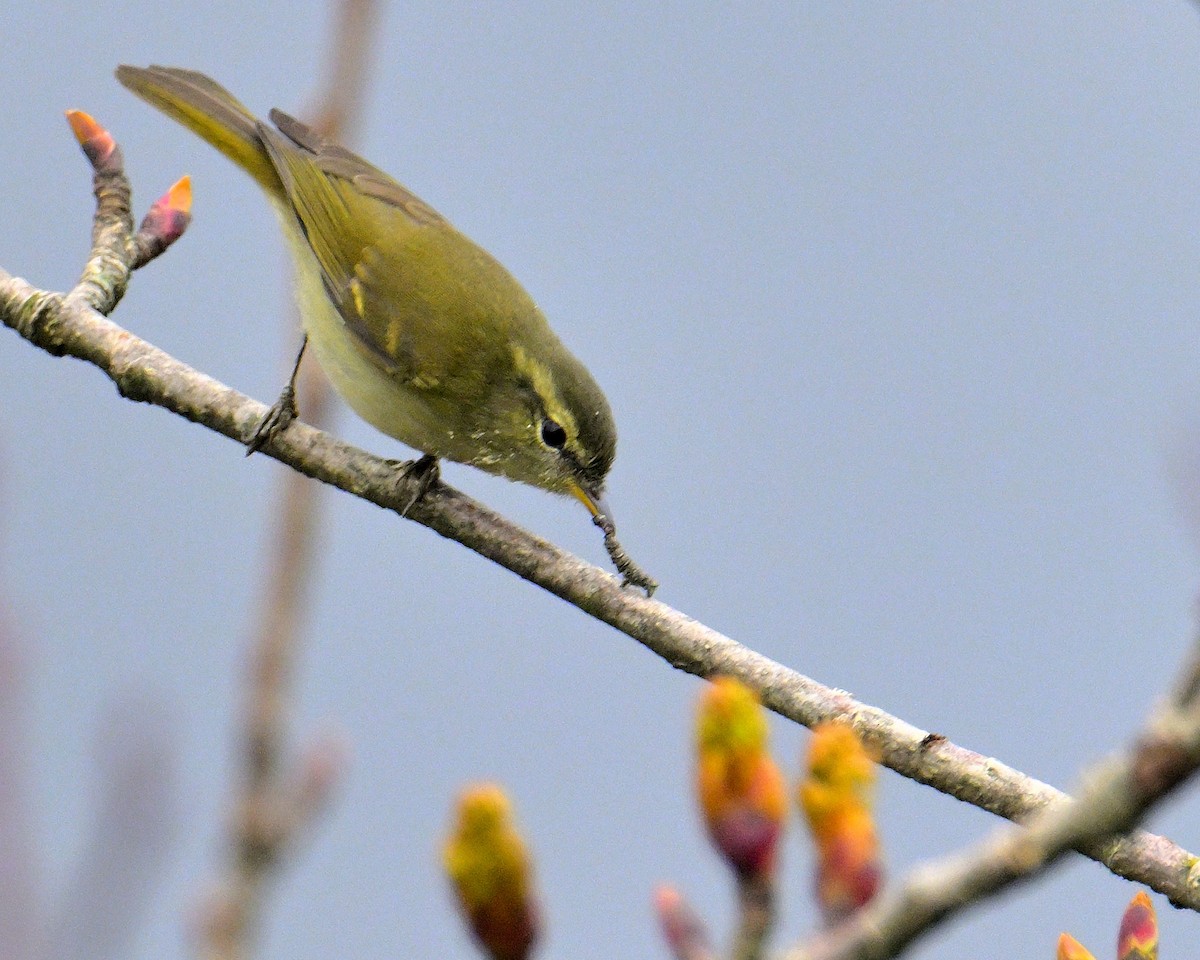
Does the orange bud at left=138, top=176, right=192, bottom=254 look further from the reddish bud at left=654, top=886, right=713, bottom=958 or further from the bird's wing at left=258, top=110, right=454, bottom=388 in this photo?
the reddish bud at left=654, top=886, right=713, bottom=958

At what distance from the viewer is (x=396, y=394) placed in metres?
5.46

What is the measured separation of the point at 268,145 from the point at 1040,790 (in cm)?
427

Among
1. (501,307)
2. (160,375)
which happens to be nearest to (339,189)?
(501,307)

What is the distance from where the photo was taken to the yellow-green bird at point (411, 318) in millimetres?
5367

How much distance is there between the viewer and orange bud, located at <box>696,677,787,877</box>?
1079 mm

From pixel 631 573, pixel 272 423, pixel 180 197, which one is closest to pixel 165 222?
pixel 180 197

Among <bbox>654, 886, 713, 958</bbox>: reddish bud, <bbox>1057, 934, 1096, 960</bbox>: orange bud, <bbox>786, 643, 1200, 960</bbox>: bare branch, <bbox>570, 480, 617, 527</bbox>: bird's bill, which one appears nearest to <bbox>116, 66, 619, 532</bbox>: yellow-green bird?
<bbox>570, 480, 617, 527</bbox>: bird's bill

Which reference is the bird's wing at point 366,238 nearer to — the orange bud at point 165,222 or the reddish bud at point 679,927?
the orange bud at point 165,222

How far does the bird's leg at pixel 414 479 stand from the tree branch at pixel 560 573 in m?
0.02

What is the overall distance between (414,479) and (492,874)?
128 inches

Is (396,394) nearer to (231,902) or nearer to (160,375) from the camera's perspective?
(160,375)

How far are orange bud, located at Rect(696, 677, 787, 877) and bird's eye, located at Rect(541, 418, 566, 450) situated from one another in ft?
13.9

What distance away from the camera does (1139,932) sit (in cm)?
190

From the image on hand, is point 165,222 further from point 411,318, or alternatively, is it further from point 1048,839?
point 1048,839
